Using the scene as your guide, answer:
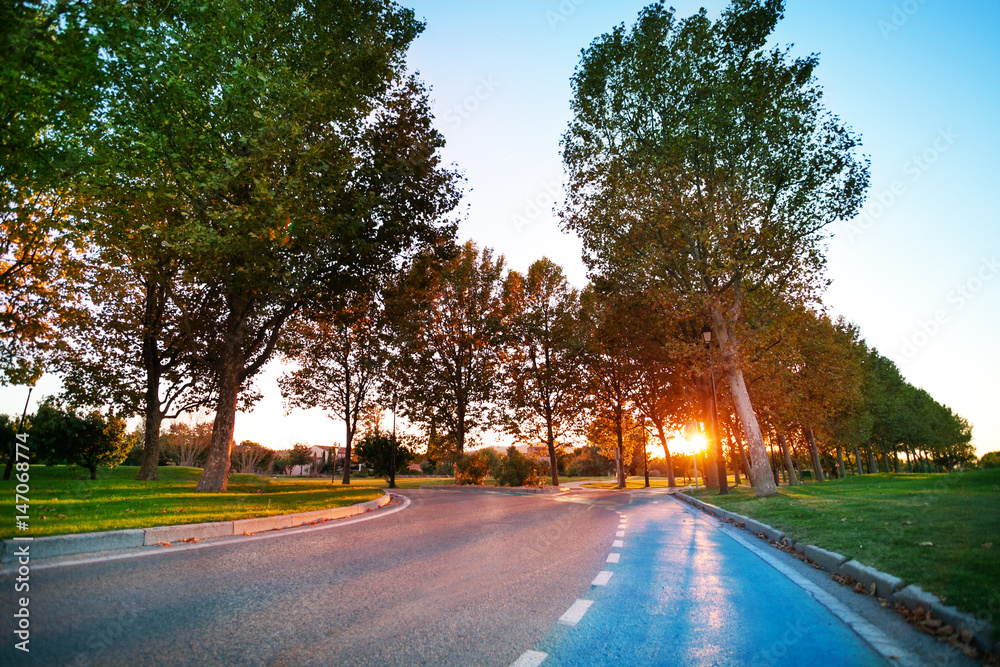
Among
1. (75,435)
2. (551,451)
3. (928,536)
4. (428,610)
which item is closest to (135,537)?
(428,610)

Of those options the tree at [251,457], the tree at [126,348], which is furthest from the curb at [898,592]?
the tree at [251,457]

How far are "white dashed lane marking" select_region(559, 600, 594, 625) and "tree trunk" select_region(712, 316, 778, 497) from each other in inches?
583

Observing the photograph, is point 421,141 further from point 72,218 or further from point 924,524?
point 924,524

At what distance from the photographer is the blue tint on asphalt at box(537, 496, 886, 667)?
3.34 meters

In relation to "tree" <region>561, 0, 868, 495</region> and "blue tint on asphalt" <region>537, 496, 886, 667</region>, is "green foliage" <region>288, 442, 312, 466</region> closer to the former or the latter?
"tree" <region>561, 0, 868, 495</region>

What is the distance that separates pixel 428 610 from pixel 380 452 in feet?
113

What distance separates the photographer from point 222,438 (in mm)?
15633

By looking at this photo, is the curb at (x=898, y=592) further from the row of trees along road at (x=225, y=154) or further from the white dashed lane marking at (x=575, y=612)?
the row of trees along road at (x=225, y=154)

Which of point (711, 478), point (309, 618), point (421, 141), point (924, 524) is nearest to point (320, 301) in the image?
point (421, 141)

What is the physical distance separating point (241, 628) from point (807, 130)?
20148 mm

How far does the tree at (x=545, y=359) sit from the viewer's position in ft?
118

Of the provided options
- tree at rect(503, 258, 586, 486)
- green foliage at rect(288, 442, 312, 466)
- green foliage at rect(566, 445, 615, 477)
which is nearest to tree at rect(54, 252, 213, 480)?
tree at rect(503, 258, 586, 486)

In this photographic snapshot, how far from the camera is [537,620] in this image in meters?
4.04

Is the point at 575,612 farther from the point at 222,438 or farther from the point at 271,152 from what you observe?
the point at 222,438
